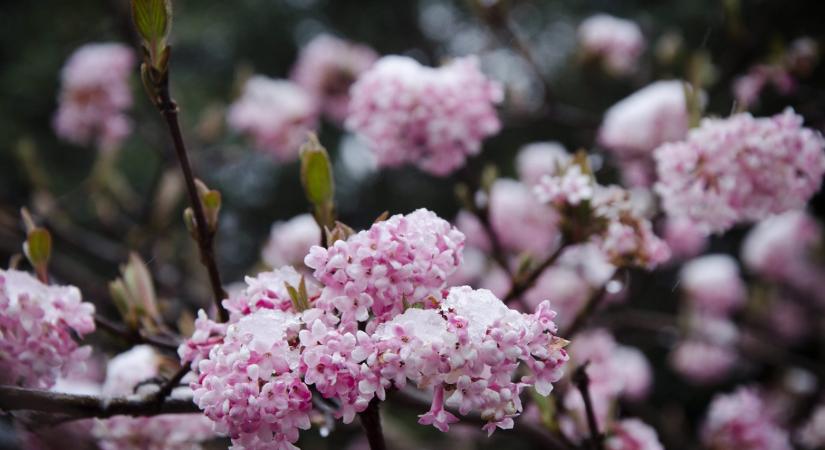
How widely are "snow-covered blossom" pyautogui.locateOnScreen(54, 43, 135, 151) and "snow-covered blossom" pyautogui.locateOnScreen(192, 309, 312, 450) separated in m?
1.70

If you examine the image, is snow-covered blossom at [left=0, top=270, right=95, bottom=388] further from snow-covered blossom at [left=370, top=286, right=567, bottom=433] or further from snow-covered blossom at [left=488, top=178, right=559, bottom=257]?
snow-covered blossom at [left=488, top=178, right=559, bottom=257]

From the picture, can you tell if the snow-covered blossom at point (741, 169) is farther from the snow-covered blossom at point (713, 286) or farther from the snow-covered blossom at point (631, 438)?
the snow-covered blossom at point (713, 286)

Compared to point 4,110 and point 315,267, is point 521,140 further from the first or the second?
point 315,267

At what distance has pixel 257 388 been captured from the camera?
0.65m

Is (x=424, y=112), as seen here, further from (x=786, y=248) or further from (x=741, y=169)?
(x=786, y=248)

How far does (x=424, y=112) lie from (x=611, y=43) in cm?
119

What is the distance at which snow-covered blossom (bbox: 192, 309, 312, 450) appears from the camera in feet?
2.12

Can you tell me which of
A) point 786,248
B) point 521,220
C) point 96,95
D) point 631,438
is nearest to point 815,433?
point 786,248

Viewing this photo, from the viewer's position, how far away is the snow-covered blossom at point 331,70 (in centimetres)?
239

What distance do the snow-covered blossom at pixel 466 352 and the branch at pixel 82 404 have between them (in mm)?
315

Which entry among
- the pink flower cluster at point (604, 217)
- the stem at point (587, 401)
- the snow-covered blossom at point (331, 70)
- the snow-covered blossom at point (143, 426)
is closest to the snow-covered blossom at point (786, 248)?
the snow-covered blossom at point (331, 70)

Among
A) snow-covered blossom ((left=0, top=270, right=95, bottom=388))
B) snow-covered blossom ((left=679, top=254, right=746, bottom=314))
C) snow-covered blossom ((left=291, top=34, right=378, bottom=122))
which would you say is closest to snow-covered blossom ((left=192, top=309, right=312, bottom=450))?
snow-covered blossom ((left=0, top=270, right=95, bottom=388))

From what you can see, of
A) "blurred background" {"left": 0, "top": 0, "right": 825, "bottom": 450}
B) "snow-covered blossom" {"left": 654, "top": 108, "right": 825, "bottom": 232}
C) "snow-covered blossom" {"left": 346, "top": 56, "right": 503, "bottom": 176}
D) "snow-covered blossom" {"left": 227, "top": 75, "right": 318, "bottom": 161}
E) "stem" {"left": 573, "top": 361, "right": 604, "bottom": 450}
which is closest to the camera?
"stem" {"left": 573, "top": 361, "right": 604, "bottom": 450}

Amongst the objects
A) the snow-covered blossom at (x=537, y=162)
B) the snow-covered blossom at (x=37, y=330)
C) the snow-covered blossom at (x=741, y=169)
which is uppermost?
the snow-covered blossom at (x=537, y=162)
